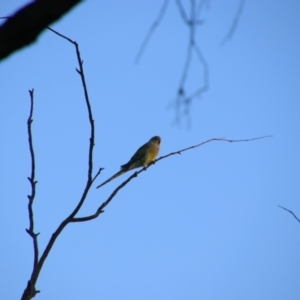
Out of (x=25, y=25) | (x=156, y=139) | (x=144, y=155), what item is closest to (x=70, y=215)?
(x=25, y=25)

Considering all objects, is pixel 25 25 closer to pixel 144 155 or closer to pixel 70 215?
pixel 70 215

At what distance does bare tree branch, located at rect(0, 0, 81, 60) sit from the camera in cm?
99

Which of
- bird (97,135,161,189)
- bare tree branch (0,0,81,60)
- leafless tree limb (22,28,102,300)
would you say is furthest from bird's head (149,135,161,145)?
bare tree branch (0,0,81,60)

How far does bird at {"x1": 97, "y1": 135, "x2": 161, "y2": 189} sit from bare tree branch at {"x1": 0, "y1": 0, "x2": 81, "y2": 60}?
18.9 feet

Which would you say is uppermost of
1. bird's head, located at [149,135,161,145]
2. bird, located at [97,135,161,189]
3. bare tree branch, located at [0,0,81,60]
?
bird's head, located at [149,135,161,145]

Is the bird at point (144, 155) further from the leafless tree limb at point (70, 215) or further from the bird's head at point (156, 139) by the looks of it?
the leafless tree limb at point (70, 215)

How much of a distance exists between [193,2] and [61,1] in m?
0.60

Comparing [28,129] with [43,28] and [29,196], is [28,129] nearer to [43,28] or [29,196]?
[29,196]

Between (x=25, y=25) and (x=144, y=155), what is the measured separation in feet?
22.8

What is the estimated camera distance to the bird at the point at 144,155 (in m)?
7.31

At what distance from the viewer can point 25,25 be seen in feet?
3.26

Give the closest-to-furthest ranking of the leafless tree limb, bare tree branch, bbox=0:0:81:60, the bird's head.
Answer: bare tree branch, bbox=0:0:81:60, the leafless tree limb, the bird's head

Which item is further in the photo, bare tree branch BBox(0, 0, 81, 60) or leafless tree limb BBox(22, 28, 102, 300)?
leafless tree limb BBox(22, 28, 102, 300)

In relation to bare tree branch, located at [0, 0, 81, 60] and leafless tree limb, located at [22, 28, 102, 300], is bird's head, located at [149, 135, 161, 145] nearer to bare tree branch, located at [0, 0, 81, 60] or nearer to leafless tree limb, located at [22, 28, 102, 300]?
leafless tree limb, located at [22, 28, 102, 300]
